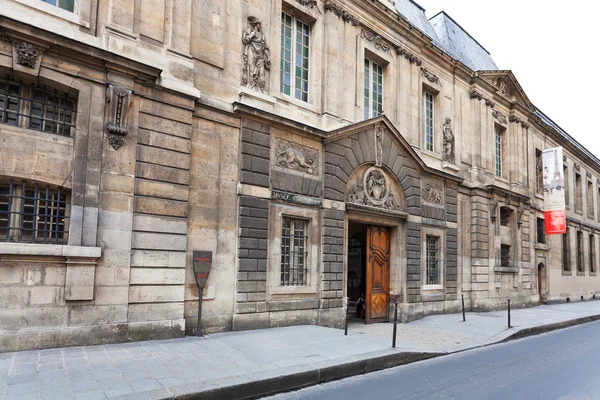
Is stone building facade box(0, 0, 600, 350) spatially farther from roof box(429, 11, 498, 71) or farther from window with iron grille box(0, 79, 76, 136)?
roof box(429, 11, 498, 71)

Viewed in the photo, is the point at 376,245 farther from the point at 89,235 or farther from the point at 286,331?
the point at 89,235

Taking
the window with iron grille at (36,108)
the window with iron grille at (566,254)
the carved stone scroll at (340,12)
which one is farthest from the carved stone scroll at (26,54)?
the window with iron grille at (566,254)

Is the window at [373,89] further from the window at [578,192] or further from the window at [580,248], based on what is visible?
the window at [580,248]

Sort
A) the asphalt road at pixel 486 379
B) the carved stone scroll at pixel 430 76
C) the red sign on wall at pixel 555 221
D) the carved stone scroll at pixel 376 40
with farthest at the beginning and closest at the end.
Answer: the red sign on wall at pixel 555 221 → the carved stone scroll at pixel 430 76 → the carved stone scroll at pixel 376 40 → the asphalt road at pixel 486 379

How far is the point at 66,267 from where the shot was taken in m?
7.43

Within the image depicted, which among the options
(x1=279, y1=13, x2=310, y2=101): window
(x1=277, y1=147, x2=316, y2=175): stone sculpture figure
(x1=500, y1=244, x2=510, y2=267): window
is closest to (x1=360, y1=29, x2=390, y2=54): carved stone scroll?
(x1=279, y1=13, x2=310, y2=101): window

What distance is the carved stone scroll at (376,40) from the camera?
46.5 ft

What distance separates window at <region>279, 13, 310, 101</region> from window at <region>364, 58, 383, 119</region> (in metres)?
2.78

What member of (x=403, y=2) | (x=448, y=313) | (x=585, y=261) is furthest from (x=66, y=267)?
(x=585, y=261)

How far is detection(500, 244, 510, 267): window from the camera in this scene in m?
20.1

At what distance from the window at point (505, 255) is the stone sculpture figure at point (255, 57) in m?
14.6

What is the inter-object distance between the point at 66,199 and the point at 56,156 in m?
0.77

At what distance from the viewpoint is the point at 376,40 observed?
14.5 meters

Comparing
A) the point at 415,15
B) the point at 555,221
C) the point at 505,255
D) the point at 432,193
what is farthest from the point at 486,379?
the point at 555,221
